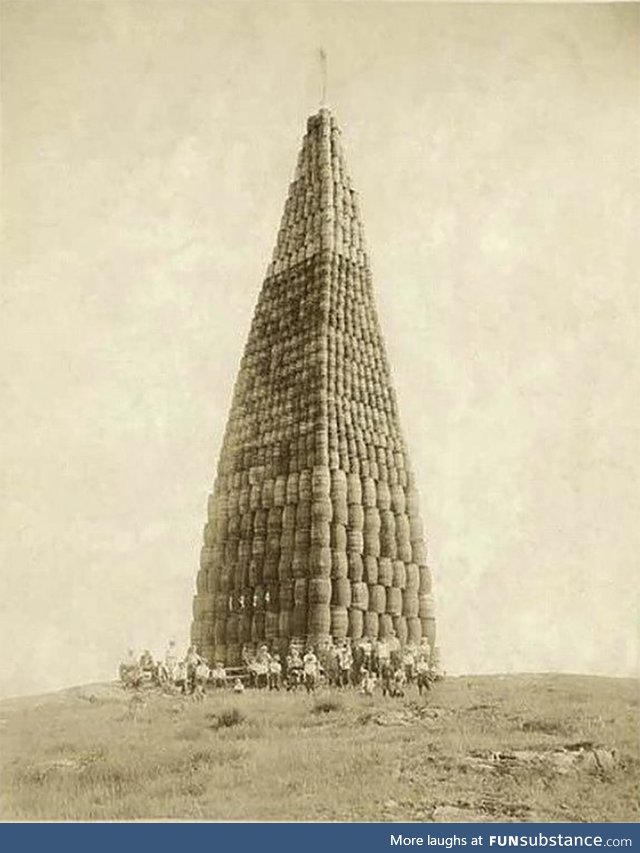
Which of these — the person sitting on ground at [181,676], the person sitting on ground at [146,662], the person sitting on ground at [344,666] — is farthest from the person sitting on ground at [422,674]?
the person sitting on ground at [146,662]

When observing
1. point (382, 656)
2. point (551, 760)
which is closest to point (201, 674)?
point (382, 656)

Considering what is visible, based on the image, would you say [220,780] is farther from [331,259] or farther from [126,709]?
[331,259]

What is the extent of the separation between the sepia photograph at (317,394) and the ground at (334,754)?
2cm

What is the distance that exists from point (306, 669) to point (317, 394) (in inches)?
69.8

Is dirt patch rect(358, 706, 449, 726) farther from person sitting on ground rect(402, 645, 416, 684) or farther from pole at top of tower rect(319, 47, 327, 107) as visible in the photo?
pole at top of tower rect(319, 47, 327, 107)

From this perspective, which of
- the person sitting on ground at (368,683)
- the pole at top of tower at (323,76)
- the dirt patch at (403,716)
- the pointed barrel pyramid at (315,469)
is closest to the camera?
the dirt patch at (403,716)

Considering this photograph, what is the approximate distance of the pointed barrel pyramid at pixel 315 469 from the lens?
7094 mm

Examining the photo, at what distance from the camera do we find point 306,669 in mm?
6863

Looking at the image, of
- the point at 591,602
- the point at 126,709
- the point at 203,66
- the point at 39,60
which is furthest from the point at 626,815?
the point at 39,60

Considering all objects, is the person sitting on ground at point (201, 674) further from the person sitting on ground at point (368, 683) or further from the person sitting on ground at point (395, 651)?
the person sitting on ground at point (395, 651)

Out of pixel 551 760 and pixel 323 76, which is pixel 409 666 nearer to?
pixel 551 760

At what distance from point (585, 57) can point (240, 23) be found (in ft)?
7.57

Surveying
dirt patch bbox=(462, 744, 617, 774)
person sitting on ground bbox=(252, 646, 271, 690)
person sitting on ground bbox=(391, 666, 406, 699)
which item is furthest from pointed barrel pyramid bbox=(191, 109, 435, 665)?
dirt patch bbox=(462, 744, 617, 774)

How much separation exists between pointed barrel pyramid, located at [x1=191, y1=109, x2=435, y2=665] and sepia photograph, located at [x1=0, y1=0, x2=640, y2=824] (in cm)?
2
